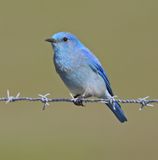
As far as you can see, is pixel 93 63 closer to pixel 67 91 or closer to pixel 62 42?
pixel 62 42

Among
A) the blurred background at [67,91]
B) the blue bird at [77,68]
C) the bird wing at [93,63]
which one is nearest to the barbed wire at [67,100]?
the blue bird at [77,68]

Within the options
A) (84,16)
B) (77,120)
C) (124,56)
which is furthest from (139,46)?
(77,120)

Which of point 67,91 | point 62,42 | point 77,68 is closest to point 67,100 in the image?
point 77,68

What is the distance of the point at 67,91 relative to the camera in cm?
1576

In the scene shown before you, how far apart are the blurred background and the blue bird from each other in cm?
442

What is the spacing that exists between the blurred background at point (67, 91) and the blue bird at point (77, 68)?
4.42 m

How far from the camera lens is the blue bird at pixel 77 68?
7.19 m

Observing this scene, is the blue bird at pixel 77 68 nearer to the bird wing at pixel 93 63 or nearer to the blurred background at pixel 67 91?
the bird wing at pixel 93 63

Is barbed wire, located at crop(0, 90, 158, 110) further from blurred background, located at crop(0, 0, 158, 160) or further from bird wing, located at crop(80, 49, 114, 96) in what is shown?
blurred background, located at crop(0, 0, 158, 160)

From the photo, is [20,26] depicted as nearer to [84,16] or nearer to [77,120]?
[84,16]

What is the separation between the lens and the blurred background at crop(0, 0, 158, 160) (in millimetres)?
13078

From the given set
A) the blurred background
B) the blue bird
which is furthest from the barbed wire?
the blurred background

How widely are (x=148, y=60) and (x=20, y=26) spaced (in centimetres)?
476

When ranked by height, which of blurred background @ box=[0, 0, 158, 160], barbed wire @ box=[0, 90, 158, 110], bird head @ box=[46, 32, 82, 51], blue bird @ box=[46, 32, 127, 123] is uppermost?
blurred background @ box=[0, 0, 158, 160]
